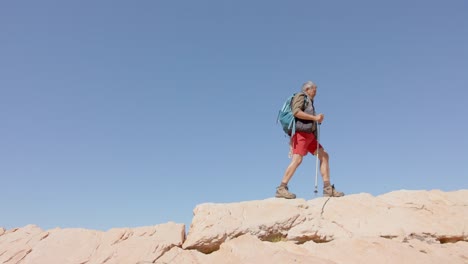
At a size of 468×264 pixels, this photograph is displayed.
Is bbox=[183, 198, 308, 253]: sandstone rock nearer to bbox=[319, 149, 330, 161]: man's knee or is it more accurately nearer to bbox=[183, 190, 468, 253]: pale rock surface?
bbox=[183, 190, 468, 253]: pale rock surface

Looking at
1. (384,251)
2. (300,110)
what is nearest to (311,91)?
(300,110)

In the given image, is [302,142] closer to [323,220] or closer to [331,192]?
[331,192]

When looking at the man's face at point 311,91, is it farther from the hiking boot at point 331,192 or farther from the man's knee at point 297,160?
the hiking boot at point 331,192

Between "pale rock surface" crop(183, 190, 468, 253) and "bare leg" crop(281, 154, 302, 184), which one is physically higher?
"bare leg" crop(281, 154, 302, 184)

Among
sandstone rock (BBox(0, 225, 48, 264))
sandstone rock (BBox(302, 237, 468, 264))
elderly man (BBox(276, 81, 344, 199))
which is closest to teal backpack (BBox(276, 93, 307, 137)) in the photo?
elderly man (BBox(276, 81, 344, 199))

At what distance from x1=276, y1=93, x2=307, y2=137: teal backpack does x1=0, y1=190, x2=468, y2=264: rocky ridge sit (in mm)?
1885

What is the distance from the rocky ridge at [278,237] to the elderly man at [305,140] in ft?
1.85

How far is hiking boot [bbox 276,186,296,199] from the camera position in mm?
9234

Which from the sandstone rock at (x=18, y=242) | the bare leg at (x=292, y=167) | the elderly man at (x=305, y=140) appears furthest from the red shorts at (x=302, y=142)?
the sandstone rock at (x=18, y=242)

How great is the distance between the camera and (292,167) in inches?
368

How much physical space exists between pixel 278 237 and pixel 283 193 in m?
1.39

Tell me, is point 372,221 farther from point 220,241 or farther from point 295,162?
point 220,241

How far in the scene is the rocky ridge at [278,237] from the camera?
7.29 m

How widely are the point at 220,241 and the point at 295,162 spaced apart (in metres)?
2.75
